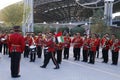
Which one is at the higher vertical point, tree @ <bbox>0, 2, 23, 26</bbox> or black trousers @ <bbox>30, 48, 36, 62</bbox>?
tree @ <bbox>0, 2, 23, 26</bbox>

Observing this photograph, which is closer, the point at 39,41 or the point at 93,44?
the point at 93,44

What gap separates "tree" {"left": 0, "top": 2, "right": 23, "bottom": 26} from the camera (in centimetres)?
5713

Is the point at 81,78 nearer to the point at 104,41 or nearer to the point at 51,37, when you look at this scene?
the point at 51,37

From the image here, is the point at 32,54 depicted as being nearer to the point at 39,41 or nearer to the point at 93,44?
the point at 39,41

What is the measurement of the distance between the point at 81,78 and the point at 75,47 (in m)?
7.52

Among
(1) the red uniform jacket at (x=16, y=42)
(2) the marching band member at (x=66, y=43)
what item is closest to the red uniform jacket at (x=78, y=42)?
(2) the marching band member at (x=66, y=43)

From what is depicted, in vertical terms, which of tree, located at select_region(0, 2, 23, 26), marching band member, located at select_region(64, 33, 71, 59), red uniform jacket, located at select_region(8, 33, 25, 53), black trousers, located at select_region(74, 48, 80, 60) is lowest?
black trousers, located at select_region(74, 48, 80, 60)

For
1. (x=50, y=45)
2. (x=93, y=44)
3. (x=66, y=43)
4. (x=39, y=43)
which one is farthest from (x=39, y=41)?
(x=50, y=45)

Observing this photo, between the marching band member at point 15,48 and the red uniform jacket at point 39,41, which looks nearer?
the marching band member at point 15,48

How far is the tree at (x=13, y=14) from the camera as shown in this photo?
187 feet

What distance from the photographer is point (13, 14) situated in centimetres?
5759

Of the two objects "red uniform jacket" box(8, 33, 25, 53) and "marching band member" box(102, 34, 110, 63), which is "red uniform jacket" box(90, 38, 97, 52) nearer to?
"marching band member" box(102, 34, 110, 63)

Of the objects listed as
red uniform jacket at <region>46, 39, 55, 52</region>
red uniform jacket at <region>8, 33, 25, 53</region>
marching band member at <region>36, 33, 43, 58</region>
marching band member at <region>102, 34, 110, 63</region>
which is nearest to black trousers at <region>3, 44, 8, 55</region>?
marching band member at <region>36, 33, 43, 58</region>

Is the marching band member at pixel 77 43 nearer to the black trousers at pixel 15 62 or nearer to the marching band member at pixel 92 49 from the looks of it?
the marching band member at pixel 92 49
